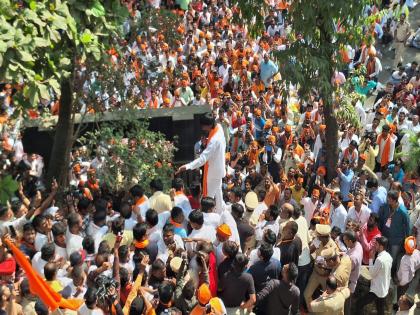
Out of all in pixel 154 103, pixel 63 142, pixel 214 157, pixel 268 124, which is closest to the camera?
pixel 214 157

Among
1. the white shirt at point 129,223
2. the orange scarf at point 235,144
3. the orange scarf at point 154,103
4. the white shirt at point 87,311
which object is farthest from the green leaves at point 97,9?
the orange scarf at point 154,103

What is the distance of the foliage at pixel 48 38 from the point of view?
730 centimetres

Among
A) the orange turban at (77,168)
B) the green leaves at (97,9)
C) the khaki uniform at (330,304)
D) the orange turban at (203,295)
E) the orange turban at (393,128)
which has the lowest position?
the khaki uniform at (330,304)

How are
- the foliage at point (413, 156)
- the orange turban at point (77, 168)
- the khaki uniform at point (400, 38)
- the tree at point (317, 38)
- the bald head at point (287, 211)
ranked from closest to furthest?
1. the bald head at point (287, 211)
2. the orange turban at point (77, 168)
3. the tree at point (317, 38)
4. the foliage at point (413, 156)
5. the khaki uniform at point (400, 38)

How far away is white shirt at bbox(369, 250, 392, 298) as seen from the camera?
29.3 ft

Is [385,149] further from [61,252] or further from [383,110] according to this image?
[61,252]

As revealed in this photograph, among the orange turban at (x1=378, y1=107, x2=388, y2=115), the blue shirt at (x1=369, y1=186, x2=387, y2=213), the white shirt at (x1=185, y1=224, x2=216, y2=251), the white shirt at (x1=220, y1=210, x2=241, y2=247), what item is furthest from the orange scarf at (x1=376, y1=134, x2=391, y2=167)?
the white shirt at (x1=185, y1=224, x2=216, y2=251)

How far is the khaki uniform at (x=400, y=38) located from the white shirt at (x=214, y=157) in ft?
37.0

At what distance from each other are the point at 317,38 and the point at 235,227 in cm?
459

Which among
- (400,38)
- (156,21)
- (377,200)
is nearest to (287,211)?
(377,200)

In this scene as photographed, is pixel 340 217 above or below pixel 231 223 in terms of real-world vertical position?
below

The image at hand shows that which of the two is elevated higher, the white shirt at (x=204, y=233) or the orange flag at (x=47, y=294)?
the white shirt at (x=204, y=233)

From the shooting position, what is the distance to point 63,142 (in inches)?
438

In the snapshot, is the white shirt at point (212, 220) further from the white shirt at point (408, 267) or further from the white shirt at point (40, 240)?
the white shirt at point (408, 267)
